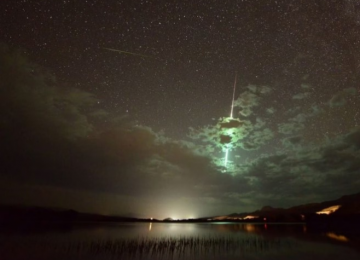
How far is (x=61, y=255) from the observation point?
25.4 m

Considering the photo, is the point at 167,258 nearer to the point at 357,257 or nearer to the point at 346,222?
the point at 357,257

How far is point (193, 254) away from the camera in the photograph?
28.5 metres

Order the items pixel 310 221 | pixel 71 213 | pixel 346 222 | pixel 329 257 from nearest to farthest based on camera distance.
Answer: pixel 329 257
pixel 346 222
pixel 310 221
pixel 71 213

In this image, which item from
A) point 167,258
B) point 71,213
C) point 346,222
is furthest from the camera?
point 71,213

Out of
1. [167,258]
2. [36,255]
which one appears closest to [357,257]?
[167,258]

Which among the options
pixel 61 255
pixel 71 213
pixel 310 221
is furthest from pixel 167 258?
pixel 71 213

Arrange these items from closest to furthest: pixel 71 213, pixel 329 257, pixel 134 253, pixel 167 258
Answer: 1. pixel 329 257
2. pixel 167 258
3. pixel 134 253
4. pixel 71 213

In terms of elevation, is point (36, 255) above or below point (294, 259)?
below

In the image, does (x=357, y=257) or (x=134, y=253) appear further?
(x=134, y=253)

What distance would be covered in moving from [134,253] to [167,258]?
450 cm

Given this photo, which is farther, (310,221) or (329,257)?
(310,221)

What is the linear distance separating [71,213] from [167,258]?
146 metres

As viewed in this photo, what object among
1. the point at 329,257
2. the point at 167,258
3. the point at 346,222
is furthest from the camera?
the point at 346,222

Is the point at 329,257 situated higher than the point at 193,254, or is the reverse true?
the point at 329,257
